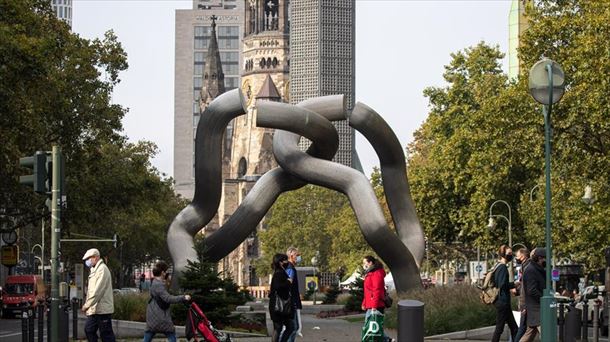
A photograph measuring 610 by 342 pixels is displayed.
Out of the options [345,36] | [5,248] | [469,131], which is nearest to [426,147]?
[469,131]

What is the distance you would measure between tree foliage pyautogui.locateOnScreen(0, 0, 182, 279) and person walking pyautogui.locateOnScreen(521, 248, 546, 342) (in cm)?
1634

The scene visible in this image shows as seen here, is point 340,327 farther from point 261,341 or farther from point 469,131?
point 469,131

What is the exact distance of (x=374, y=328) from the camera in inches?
957

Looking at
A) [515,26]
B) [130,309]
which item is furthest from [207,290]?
[515,26]

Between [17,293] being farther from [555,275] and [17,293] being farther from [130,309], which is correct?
[130,309]

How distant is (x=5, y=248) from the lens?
47.3m

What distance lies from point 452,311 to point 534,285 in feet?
38.0

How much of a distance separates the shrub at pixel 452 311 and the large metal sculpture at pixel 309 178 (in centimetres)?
278

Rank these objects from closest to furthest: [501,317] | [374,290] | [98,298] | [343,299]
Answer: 1. [98,298]
2. [374,290]
3. [501,317]
4. [343,299]

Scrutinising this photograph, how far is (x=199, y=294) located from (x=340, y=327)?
9509mm

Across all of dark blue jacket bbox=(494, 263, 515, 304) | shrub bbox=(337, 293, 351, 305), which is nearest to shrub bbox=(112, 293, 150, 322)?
dark blue jacket bbox=(494, 263, 515, 304)

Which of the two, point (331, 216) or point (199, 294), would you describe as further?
point (331, 216)

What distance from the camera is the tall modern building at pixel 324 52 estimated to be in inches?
7584

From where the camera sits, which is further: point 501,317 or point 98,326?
point 501,317
